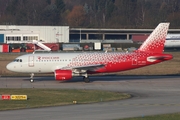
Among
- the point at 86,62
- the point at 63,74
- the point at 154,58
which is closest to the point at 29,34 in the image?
the point at 86,62

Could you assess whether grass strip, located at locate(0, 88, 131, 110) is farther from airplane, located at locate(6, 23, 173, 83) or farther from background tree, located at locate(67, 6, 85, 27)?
background tree, located at locate(67, 6, 85, 27)

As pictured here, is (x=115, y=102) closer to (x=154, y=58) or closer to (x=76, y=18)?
(x=154, y=58)

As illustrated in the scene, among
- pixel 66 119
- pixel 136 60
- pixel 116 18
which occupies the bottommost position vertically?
pixel 66 119

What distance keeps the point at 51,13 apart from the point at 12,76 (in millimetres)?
129218

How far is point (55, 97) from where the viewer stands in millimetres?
43906

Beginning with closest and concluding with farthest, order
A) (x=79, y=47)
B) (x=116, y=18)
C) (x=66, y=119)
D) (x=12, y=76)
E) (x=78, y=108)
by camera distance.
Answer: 1. (x=66, y=119)
2. (x=78, y=108)
3. (x=12, y=76)
4. (x=79, y=47)
5. (x=116, y=18)

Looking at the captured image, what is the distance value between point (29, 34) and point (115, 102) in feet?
317

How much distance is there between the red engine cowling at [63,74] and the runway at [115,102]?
0.77 m

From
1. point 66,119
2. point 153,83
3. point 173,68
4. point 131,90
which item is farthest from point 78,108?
point 173,68

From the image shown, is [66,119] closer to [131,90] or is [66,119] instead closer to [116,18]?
[131,90]

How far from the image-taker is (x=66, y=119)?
3269 centimetres

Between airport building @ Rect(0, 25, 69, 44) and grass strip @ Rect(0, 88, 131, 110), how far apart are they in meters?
86.9

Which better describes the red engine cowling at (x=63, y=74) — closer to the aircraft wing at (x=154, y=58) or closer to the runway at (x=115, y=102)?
the runway at (x=115, y=102)

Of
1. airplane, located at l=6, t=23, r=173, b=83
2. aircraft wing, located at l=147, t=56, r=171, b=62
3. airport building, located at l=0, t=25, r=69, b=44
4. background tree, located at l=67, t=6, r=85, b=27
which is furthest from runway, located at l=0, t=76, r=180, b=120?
background tree, located at l=67, t=6, r=85, b=27
